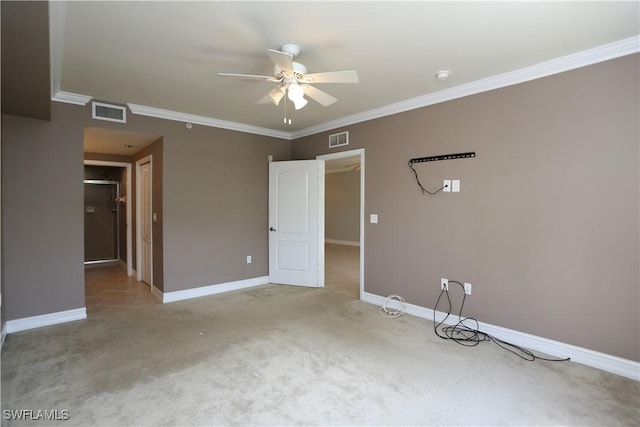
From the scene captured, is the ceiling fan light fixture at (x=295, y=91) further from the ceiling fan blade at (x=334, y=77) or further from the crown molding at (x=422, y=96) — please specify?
the crown molding at (x=422, y=96)

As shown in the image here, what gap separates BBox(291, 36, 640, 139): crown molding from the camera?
2510mm

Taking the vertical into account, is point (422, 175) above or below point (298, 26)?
below

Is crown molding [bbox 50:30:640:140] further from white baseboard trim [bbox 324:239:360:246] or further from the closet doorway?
white baseboard trim [bbox 324:239:360:246]

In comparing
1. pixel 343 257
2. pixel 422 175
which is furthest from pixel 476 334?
pixel 343 257

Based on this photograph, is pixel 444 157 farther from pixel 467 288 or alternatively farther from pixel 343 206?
pixel 343 206

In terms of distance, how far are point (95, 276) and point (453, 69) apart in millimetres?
6535

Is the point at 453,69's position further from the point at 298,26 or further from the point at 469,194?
the point at 298,26

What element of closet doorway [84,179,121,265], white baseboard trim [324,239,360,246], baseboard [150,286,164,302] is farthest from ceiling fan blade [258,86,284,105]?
white baseboard trim [324,239,360,246]

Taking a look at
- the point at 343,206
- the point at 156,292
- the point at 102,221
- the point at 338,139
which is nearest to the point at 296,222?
the point at 338,139

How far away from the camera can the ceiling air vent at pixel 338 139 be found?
4699 mm

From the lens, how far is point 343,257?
26.3 ft

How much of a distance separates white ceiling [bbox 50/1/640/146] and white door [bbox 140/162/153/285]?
6.06ft

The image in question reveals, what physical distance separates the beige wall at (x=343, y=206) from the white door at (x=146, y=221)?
6135 mm

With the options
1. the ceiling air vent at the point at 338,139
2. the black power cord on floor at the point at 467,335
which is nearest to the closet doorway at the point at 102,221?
the ceiling air vent at the point at 338,139
